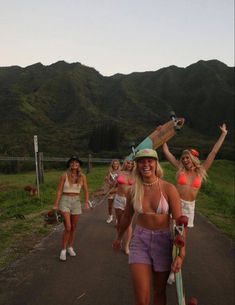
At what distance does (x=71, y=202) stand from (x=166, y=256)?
412 cm

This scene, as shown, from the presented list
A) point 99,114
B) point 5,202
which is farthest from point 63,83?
point 5,202

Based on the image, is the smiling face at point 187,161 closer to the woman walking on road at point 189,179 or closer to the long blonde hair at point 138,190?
the woman walking on road at point 189,179

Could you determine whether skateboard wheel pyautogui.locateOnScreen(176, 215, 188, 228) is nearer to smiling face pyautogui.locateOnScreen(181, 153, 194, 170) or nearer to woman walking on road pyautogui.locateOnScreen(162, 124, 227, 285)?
woman walking on road pyautogui.locateOnScreen(162, 124, 227, 285)

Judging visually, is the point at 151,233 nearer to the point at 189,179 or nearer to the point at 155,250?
the point at 155,250

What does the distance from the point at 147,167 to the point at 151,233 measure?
690mm

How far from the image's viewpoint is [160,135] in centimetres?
621

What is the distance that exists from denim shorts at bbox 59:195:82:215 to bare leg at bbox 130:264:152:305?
4060mm

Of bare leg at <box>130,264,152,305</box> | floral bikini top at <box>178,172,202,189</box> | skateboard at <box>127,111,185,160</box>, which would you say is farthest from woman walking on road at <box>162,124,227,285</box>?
bare leg at <box>130,264,152,305</box>

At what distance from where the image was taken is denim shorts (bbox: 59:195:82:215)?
28.5 feet

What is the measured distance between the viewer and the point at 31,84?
614 ft

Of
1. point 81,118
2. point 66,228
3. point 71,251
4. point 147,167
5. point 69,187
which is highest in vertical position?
point 147,167

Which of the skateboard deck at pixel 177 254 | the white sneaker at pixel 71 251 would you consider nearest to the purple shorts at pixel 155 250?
the skateboard deck at pixel 177 254

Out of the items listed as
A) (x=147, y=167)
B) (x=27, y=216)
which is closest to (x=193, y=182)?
(x=147, y=167)

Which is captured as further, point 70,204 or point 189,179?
point 70,204
